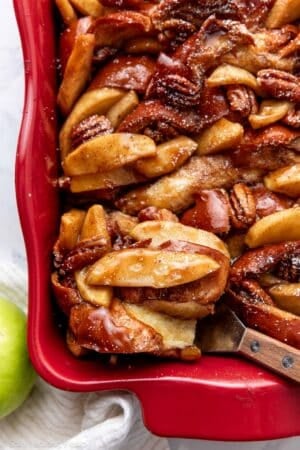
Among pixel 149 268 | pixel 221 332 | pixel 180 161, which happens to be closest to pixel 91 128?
pixel 180 161

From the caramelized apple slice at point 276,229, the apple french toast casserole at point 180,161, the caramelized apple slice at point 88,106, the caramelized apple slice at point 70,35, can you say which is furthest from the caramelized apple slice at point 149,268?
the caramelized apple slice at point 70,35

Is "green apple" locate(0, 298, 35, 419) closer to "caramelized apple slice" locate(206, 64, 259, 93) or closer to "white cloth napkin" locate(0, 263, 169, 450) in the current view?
"white cloth napkin" locate(0, 263, 169, 450)

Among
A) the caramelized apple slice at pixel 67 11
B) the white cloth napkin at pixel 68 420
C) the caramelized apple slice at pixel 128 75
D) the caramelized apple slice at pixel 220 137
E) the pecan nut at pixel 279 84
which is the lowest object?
the white cloth napkin at pixel 68 420

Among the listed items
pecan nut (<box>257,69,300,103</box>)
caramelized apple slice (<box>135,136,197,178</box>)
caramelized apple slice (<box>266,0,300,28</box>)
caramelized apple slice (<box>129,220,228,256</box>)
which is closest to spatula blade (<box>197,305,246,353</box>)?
caramelized apple slice (<box>129,220,228,256</box>)

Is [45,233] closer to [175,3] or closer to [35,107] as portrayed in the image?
[35,107]

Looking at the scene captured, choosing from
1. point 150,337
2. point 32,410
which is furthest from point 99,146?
point 32,410

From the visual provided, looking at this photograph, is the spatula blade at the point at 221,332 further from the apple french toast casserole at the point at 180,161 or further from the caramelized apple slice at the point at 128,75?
the caramelized apple slice at the point at 128,75
